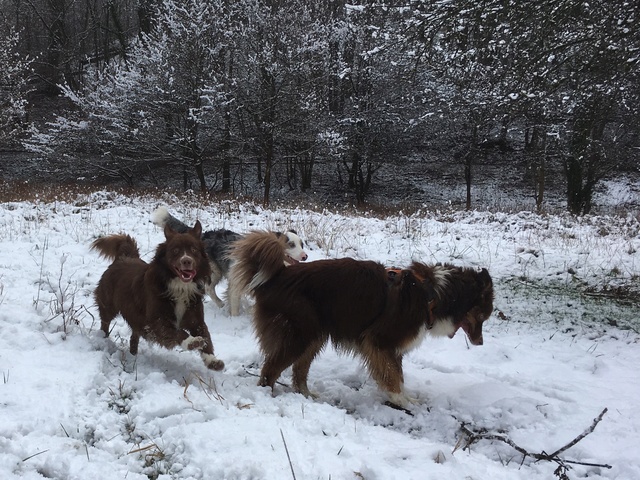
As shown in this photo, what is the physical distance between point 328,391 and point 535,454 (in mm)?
1909

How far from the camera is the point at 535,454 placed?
336 cm

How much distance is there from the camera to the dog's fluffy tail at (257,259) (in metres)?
4.26

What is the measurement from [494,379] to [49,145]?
24.6 meters

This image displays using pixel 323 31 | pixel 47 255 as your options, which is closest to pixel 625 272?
pixel 47 255

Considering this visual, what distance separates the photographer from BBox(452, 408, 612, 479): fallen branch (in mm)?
3154

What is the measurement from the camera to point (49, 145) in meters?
23.2

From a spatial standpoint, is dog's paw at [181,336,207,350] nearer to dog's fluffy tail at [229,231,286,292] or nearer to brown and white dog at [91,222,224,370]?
brown and white dog at [91,222,224,370]

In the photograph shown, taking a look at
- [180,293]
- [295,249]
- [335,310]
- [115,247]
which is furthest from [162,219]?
[335,310]

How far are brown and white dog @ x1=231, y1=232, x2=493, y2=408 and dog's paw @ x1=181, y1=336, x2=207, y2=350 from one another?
537 millimetres

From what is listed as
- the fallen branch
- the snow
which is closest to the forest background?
the snow

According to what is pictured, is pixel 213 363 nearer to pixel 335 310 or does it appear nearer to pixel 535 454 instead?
pixel 335 310

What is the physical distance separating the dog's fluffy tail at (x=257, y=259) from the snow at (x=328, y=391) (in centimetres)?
93

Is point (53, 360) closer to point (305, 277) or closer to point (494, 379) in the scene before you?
point (305, 277)

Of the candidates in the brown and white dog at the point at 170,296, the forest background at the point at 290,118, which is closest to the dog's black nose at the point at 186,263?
the brown and white dog at the point at 170,296
